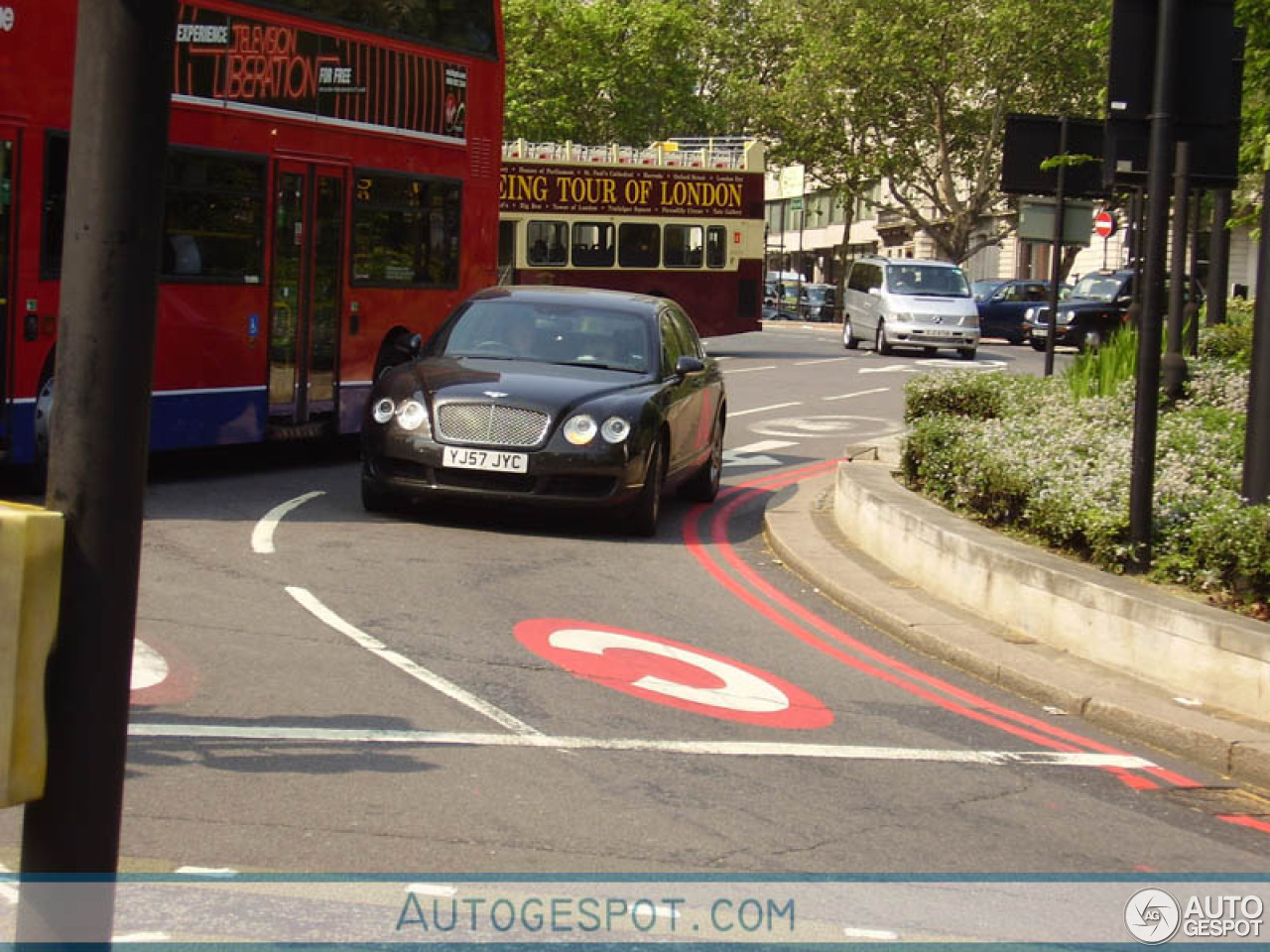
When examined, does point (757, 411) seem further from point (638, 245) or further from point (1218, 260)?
point (638, 245)

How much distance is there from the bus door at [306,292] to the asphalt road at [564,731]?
3.01 m

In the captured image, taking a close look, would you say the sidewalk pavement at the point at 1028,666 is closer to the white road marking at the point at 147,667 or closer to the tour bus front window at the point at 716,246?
the white road marking at the point at 147,667

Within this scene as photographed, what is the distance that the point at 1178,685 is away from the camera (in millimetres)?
7395

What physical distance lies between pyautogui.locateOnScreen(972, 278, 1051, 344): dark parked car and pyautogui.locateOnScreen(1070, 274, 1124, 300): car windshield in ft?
20.8

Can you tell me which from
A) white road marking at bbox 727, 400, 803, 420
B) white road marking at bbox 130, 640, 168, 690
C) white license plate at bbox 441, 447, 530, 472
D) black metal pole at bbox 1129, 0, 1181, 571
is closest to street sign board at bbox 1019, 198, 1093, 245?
white road marking at bbox 727, 400, 803, 420

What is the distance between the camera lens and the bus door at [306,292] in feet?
47.3

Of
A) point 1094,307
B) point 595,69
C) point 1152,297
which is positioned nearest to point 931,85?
point 595,69

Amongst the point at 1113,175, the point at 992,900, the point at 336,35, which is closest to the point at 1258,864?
the point at 992,900

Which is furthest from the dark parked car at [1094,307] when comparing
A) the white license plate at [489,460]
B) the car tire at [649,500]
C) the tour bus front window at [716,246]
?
the white license plate at [489,460]

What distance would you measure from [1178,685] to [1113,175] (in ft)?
13.8

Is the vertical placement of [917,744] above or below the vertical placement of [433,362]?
below

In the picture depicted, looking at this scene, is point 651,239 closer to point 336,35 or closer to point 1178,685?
point 336,35

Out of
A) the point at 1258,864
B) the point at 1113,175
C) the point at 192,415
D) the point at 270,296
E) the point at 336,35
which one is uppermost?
the point at 336,35
